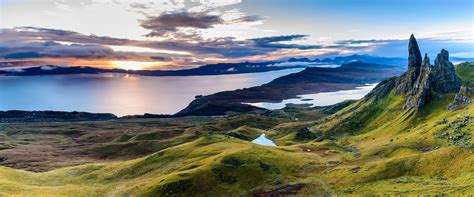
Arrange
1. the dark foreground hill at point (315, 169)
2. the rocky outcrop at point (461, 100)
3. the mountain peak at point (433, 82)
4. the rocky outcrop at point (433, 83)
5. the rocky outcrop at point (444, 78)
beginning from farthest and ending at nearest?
the rocky outcrop at point (444, 78)
the mountain peak at point (433, 82)
the rocky outcrop at point (433, 83)
the rocky outcrop at point (461, 100)
the dark foreground hill at point (315, 169)

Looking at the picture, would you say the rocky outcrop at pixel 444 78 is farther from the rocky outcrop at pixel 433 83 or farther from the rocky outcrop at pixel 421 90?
the rocky outcrop at pixel 421 90

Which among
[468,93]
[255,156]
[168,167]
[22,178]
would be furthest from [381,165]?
[22,178]

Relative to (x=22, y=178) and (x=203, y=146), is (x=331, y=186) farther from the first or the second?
(x=22, y=178)

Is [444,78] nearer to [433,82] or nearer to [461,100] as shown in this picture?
[433,82]

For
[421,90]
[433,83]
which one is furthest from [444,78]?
[421,90]

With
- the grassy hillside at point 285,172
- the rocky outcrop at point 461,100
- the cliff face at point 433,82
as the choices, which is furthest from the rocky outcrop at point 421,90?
the rocky outcrop at point 461,100

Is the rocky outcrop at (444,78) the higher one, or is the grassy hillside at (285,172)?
the rocky outcrop at (444,78)

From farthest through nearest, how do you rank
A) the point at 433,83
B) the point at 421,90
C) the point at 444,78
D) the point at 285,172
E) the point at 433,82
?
the point at 433,82 → the point at 433,83 → the point at 444,78 → the point at 421,90 → the point at 285,172

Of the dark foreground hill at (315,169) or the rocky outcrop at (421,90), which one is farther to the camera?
the rocky outcrop at (421,90)

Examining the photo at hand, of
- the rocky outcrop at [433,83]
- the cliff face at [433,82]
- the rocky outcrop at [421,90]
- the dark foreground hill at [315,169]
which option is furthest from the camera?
the cliff face at [433,82]
